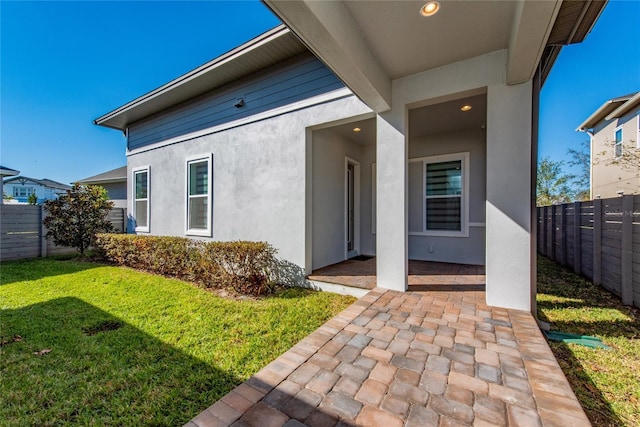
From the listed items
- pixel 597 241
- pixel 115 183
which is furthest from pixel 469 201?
pixel 115 183

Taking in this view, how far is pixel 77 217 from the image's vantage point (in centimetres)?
778

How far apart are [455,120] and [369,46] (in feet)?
9.63

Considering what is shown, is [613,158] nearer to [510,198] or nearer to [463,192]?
[463,192]

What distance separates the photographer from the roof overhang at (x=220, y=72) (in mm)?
4488

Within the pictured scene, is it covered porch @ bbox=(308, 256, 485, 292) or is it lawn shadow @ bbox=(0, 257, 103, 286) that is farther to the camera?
lawn shadow @ bbox=(0, 257, 103, 286)

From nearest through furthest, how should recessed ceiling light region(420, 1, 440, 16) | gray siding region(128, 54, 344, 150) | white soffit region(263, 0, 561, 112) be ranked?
white soffit region(263, 0, 561, 112), recessed ceiling light region(420, 1, 440, 16), gray siding region(128, 54, 344, 150)

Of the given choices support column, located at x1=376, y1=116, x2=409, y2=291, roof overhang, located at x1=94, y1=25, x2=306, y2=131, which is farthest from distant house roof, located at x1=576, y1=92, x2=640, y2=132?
roof overhang, located at x1=94, y1=25, x2=306, y2=131

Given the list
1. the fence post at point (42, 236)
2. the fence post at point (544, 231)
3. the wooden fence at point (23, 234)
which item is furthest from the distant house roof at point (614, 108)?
the wooden fence at point (23, 234)

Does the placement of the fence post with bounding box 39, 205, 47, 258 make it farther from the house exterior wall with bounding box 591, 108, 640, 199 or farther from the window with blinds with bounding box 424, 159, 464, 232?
the house exterior wall with bounding box 591, 108, 640, 199

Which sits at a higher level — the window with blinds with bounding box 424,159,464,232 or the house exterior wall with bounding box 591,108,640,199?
the house exterior wall with bounding box 591,108,640,199

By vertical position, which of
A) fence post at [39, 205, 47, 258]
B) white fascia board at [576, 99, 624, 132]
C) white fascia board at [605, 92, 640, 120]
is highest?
white fascia board at [576, 99, 624, 132]

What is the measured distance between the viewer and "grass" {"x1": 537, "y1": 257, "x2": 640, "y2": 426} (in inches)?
73.6

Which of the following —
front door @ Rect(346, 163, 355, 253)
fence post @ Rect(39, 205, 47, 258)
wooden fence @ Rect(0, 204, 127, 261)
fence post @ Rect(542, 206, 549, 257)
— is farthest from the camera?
fence post @ Rect(39, 205, 47, 258)

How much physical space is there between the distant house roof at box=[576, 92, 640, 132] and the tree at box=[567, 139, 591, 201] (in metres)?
2.35
